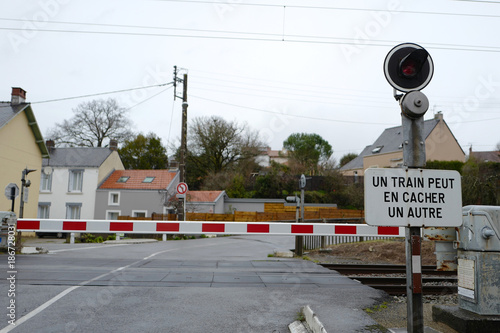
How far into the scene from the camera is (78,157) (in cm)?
4000

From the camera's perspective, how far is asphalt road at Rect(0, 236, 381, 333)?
4719 millimetres

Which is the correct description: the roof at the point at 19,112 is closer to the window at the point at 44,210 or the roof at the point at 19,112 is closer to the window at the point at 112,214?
the window at the point at 44,210

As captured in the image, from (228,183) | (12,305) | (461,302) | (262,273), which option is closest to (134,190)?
(228,183)

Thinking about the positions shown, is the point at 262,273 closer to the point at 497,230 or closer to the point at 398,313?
the point at 398,313

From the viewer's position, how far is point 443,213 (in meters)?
3.82

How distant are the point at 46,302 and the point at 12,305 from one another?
1.35ft

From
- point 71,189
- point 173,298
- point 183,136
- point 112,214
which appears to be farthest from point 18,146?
point 173,298

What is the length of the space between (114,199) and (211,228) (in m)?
31.8

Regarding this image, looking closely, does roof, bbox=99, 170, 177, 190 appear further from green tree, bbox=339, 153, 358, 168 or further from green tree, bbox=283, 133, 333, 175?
green tree, bbox=339, 153, 358, 168

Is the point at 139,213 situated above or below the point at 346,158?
below

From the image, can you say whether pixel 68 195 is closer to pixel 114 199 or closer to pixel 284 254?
pixel 114 199

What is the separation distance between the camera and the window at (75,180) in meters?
38.4

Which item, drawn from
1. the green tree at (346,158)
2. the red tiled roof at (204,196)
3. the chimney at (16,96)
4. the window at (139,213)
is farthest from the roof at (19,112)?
the green tree at (346,158)

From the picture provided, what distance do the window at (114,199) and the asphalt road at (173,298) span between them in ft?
97.6
